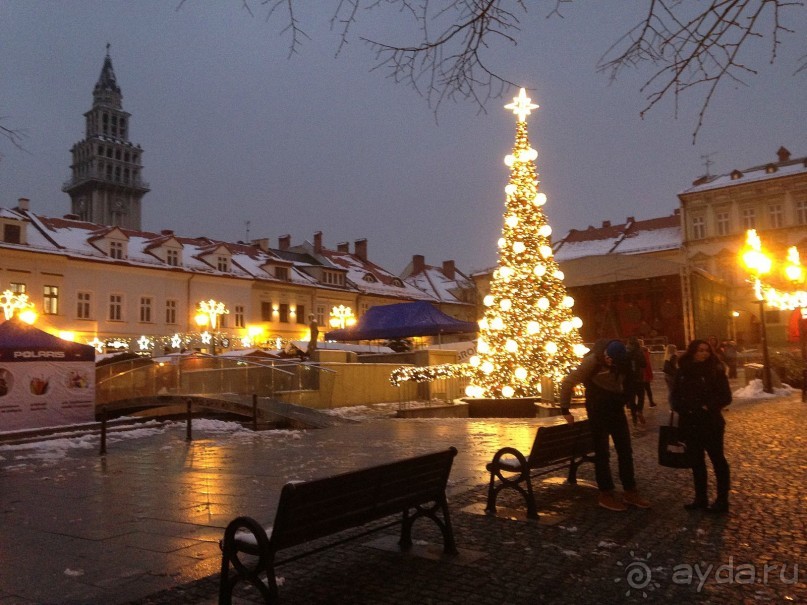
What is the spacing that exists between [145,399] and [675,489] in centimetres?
1689

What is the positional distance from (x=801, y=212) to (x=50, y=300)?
50.2 metres

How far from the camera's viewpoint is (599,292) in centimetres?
3662

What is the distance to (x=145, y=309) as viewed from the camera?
43719mm

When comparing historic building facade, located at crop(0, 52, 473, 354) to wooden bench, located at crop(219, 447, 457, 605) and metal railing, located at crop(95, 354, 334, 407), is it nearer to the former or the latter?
metal railing, located at crop(95, 354, 334, 407)

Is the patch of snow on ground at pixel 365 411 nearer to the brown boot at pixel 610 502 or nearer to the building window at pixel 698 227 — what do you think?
the brown boot at pixel 610 502

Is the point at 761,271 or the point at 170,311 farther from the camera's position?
the point at 170,311

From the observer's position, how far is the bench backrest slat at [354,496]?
4422 millimetres

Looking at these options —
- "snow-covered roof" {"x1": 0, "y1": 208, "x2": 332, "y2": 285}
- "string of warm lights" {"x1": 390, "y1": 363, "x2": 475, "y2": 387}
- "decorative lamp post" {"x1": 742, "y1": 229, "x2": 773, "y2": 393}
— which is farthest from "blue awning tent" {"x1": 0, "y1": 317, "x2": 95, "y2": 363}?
"snow-covered roof" {"x1": 0, "y1": 208, "x2": 332, "y2": 285}

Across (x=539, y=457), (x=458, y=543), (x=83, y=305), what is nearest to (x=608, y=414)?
(x=539, y=457)

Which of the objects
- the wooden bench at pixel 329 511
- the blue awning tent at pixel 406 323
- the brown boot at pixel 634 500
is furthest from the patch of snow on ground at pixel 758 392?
the wooden bench at pixel 329 511

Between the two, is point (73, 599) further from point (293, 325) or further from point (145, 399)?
point (293, 325)

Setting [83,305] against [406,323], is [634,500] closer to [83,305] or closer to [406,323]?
[406,323]

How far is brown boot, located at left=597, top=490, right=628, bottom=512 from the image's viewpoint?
277 inches

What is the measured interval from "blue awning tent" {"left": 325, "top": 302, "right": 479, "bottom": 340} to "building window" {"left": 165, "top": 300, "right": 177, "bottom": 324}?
2066 cm
